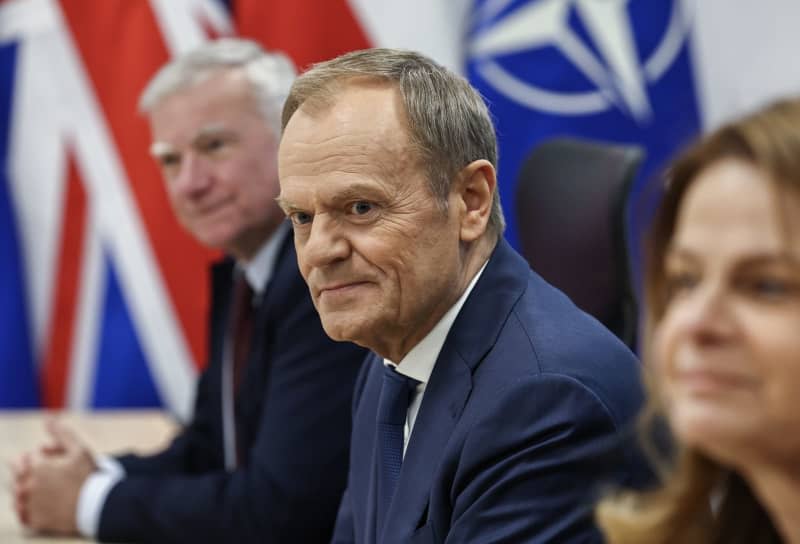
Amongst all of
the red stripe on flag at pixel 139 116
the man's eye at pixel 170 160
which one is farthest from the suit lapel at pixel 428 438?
the red stripe on flag at pixel 139 116

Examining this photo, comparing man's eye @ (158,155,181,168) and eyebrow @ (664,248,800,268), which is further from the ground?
man's eye @ (158,155,181,168)

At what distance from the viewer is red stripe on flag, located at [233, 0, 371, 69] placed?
135 inches

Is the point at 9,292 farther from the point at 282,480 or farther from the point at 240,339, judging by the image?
the point at 282,480

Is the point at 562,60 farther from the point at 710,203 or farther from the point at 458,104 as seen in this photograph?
the point at 710,203

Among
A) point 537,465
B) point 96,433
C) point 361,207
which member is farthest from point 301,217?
point 96,433

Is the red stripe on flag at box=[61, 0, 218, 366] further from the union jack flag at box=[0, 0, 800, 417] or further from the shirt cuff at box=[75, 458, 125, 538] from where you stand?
the shirt cuff at box=[75, 458, 125, 538]

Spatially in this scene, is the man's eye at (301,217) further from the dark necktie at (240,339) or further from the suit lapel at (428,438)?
the dark necktie at (240,339)

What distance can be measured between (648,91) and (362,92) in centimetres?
205

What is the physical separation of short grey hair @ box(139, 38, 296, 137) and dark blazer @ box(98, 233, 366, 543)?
35cm

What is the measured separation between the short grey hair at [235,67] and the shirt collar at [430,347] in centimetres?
103

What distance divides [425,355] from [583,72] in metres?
2.05

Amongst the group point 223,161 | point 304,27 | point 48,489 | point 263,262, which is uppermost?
point 304,27

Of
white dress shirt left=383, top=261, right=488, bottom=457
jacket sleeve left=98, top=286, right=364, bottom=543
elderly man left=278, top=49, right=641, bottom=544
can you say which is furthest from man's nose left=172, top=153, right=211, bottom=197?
white dress shirt left=383, top=261, right=488, bottom=457

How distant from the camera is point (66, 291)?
3879mm
